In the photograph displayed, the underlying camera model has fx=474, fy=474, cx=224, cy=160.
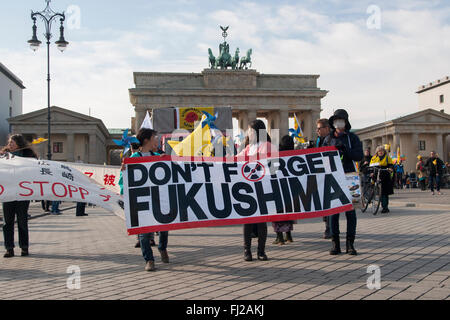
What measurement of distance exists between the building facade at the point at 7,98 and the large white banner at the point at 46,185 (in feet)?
219

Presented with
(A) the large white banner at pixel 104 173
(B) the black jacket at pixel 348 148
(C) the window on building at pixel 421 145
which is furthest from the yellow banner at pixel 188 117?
(C) the window on building at pixel 421 145

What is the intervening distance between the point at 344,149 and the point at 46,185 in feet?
14.9

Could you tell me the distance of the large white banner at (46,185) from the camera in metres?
7.21

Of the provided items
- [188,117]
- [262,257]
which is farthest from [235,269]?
[188,117]

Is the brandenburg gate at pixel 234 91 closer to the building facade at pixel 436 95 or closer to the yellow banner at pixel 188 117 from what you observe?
the building facade at pixel 436 95

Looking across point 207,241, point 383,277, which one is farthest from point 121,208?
point 383,277

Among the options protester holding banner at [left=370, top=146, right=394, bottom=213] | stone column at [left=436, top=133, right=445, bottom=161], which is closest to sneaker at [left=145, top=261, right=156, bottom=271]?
protester holding banner at [left=370, top=146, right=394, bottom=213]

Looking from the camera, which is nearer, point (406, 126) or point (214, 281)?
point (214, 281)

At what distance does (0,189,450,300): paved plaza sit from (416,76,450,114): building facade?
8253 centimetres

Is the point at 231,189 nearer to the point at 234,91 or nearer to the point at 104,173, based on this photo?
the point at 104,173

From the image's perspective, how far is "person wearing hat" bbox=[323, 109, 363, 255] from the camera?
654cm

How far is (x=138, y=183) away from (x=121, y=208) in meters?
1.29
